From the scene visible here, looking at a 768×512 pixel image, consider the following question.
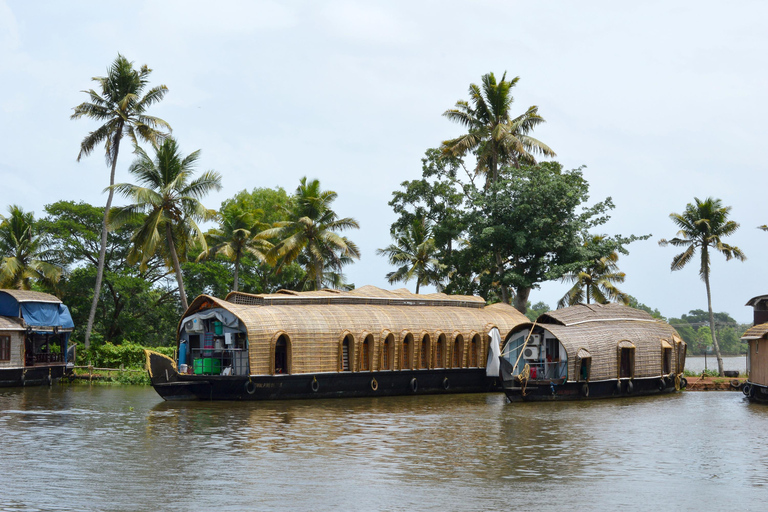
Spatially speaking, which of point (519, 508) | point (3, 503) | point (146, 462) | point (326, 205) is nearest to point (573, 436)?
point (519, 508)

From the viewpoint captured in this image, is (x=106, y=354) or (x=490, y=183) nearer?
(x=106, y=354)

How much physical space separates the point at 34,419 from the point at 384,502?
13.7 metres

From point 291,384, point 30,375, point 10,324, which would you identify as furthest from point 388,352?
point 10,324

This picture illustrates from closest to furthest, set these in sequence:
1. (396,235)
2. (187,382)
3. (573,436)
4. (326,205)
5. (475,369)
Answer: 1. (573,436)
2. (187,382)
3. (475,369)
4. (326,205)
5. (396,235)

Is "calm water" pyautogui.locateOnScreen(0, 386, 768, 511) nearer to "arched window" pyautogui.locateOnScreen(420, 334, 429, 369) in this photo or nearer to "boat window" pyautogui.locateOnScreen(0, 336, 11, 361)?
"arched window" pyautogui.locateOnScreen(420, 334, 429, 369)

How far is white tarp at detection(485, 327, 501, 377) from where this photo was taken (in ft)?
109

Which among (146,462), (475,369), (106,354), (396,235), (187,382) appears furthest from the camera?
(396,235)

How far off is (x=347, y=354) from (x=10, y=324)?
14358mm

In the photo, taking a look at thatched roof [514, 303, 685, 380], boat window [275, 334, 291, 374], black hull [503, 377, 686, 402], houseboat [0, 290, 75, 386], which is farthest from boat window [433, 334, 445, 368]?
houseboat [0, 290, 75, 386]

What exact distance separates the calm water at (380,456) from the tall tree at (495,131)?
18120 mm

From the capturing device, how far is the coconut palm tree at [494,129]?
41531 mm

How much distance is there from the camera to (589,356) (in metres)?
27.7

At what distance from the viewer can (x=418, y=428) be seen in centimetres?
2105

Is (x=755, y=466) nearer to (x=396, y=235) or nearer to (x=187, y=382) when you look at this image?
(x=187, y=382)
